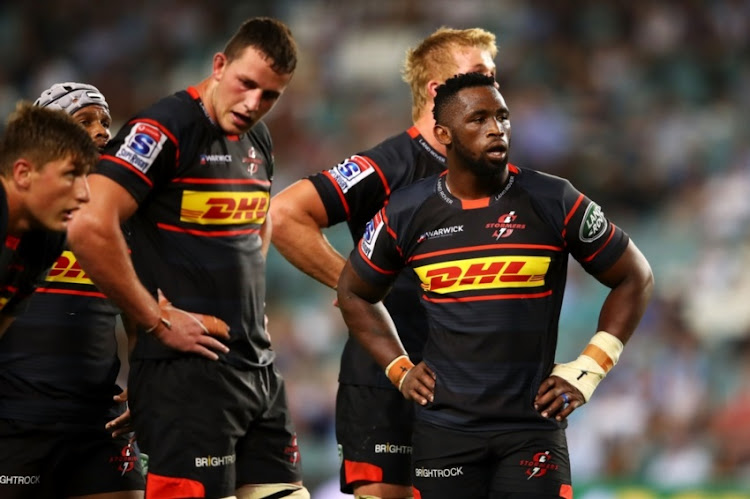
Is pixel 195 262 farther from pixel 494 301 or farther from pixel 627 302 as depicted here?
pixel 627 302

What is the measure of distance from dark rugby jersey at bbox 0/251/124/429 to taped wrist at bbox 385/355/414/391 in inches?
50.6

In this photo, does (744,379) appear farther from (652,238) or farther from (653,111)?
(653,111)

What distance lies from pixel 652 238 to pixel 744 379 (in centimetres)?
216

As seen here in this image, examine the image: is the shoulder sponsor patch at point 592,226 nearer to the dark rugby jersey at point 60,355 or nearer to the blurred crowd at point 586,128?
the dark rugby jersey at point 60,355

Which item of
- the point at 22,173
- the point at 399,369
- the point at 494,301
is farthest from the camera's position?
the point at 399,369

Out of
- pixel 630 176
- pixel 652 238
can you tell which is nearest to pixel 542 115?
pixel 630 176

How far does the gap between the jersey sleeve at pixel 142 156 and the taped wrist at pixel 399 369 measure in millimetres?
1197

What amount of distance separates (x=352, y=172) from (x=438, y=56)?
29.0 inches

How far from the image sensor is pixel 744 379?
33.5 ft

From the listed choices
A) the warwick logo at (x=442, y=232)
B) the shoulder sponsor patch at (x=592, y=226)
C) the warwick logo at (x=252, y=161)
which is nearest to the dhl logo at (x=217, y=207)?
the warwick logo at (x=252, y=161)

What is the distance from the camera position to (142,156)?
4859 mm

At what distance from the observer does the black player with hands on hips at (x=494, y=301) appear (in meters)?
4.73

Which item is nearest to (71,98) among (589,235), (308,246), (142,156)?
(142,156)

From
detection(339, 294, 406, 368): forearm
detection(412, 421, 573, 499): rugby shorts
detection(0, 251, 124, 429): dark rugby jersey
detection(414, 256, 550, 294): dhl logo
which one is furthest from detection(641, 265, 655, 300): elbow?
detection(0, 251, 124, 429): dark rugby jersey
